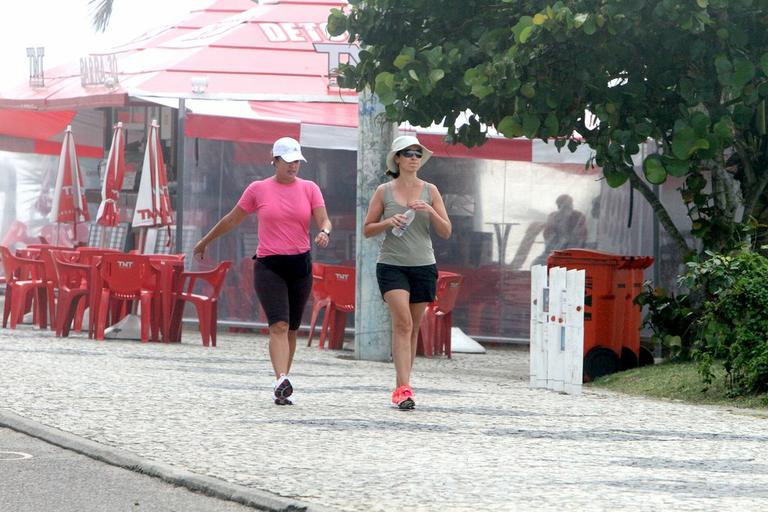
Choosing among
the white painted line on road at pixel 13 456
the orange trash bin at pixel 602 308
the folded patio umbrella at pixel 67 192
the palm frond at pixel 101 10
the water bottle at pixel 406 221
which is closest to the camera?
the white painted line on road at pixel 13 456

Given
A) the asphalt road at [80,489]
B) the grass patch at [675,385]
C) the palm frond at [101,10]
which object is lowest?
the asphalt road at [80,489]

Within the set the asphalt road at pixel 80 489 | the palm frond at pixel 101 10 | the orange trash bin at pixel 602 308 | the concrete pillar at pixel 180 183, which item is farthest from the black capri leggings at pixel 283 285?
the palm frond at pixel 101 10

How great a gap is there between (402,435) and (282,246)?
86.3 inches

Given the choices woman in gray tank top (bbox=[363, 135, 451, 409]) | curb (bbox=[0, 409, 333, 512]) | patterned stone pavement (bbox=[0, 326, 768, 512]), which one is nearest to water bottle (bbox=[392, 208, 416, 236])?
woman in gray tank top (bbox=[363, 135, 451, 409])

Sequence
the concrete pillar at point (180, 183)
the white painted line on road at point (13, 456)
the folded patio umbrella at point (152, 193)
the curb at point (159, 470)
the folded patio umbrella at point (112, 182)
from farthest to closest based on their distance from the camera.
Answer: the concrete pillar at point (180, 183), the folded patio umbrella at point (112, 182), the folded patio umbrella at point (152, 193), the white painted line on road at point (13, 456), the curb at point (159, 470)

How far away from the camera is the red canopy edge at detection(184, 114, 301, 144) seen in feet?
67.3

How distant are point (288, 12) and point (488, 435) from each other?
17.0m

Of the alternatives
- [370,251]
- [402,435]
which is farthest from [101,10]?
[402,435]

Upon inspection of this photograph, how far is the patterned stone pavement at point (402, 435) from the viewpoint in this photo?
7.07 m

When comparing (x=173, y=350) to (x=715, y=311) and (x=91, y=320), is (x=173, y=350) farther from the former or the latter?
(x=715, y=311)

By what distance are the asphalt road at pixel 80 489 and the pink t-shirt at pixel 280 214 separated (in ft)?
9.64

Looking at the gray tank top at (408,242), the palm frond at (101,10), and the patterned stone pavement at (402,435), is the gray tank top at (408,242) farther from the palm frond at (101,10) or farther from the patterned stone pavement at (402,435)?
the palm frond at (101,10)

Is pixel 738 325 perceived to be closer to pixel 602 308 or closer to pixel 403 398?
pixel 602 308

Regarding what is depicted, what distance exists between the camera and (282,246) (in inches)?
432
